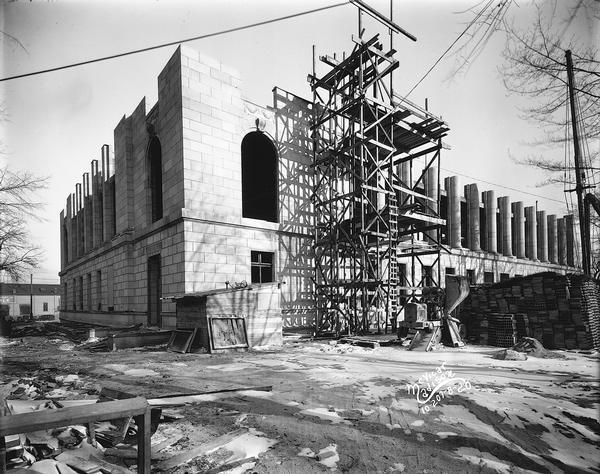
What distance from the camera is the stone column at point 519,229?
30.8 meters

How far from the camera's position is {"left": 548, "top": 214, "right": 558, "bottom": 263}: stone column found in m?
34.6

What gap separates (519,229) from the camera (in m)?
31.1

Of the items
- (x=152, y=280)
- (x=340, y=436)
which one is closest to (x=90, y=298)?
(x=152, y=280)

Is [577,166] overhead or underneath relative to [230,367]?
overhead

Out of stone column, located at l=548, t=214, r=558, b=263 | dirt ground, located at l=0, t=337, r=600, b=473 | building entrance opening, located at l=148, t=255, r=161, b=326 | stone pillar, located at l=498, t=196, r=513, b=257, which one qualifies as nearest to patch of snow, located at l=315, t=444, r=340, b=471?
dirt ground, located at l=0, t=337, r=600, b=473

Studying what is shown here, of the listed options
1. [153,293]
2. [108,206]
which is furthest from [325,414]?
[108,206]

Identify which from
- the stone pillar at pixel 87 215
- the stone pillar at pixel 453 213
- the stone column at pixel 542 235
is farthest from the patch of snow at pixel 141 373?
the stone column at pixel 542 235

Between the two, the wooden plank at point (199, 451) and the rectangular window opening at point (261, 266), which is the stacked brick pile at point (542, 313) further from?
the wooden plank at point (199, 451)

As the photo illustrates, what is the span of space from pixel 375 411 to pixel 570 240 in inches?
1655

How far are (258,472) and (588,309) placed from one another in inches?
501

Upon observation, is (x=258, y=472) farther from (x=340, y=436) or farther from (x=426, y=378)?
(x=426, y=378)

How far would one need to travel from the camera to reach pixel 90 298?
26609 millimetres

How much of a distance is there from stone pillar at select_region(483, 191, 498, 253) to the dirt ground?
20.3m

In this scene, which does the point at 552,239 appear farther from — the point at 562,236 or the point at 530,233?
the point at 530,233
